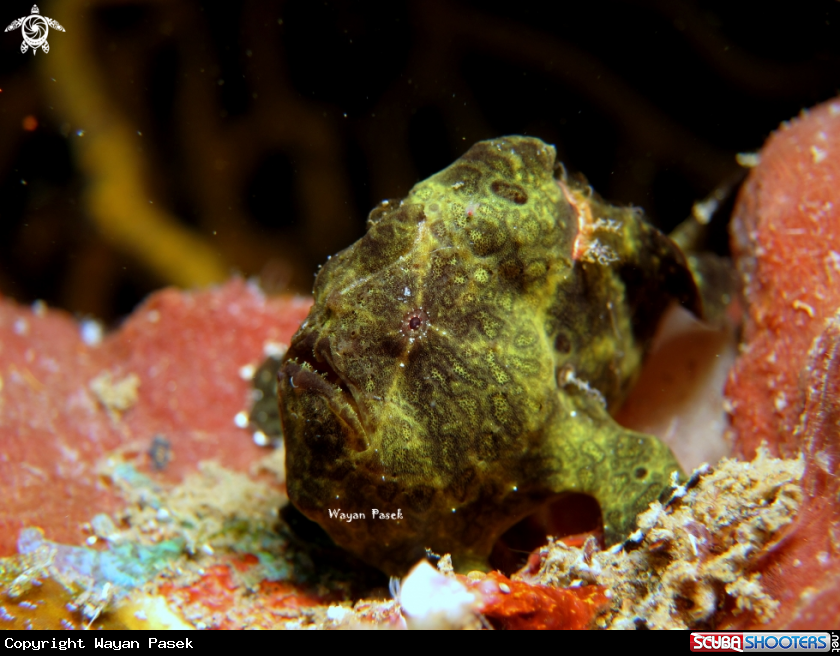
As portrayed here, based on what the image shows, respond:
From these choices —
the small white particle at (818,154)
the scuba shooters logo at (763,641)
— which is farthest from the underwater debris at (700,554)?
the small white particle at (818,154)

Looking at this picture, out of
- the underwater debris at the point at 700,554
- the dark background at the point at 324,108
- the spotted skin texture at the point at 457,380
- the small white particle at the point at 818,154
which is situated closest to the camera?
the underwater debris at the point at 700,554

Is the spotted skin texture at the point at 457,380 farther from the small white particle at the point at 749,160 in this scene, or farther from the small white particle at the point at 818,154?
the small white particle at the point at 749,160

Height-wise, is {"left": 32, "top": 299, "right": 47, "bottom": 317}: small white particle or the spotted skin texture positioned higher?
{"left": 32, "top": 299, "right": 47, "bottom": 317}: small white particle

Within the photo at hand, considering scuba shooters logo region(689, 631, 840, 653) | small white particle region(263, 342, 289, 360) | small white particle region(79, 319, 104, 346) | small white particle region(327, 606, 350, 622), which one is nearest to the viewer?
scuba shooters logo region(689, 631, 840, 653)

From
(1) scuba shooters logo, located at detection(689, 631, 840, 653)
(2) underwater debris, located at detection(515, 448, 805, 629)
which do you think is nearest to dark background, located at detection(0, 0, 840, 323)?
(2) underwater debris, located at detection(515, 448, 805, 629)

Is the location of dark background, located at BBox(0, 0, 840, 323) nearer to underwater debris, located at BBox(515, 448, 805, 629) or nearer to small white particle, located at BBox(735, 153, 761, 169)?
small white particle, located at BBox(735, 153, 761, 169)

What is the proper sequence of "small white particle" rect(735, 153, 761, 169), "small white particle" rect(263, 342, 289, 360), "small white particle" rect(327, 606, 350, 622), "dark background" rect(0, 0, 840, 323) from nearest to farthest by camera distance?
"small white particle" rect(327, 606, 350, 622) < "small white particle" rect(735, 153, 761, 169) < "dark background" rect(0, 0, 840, 323) < "small white particle" rect(263, 342, 289, 360)
